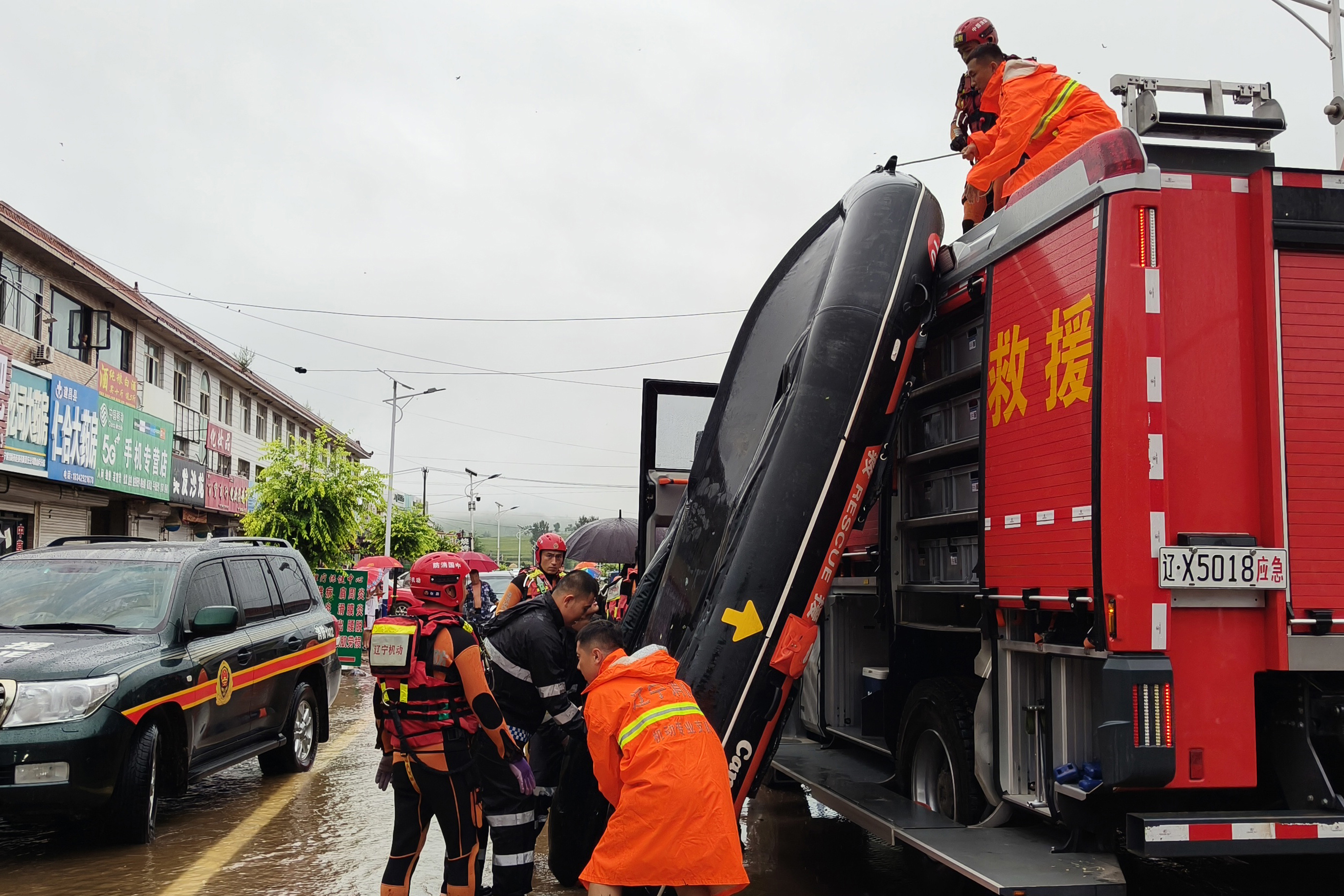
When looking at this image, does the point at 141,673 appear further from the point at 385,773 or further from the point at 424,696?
the point at 424,696

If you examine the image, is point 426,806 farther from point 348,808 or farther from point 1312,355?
point 1312,355

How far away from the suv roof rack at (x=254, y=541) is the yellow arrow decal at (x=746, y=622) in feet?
15.4

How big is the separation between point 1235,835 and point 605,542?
31.0 feet

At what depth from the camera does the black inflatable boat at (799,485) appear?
535cm

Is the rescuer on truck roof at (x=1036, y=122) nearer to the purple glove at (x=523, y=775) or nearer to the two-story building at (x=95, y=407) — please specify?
the purple glove at (x=523, y=775)

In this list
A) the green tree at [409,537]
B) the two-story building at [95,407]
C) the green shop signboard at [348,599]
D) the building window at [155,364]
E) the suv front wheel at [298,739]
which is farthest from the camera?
the green tree at [409,537]

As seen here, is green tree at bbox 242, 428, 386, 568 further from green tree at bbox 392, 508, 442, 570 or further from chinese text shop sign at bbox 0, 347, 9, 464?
green tree at bbox 392, 508, 442, 570

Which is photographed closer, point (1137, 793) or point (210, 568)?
point (1137, 793)

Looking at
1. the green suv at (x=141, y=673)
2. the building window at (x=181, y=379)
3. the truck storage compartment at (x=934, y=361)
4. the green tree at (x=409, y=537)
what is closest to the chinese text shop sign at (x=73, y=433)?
the building window at (x=181, y=379)

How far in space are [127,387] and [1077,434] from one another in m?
26.0

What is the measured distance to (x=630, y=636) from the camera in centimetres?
668

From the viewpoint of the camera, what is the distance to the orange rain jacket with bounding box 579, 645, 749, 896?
12.2 feet

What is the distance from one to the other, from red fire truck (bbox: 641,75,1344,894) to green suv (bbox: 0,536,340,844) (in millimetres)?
4508

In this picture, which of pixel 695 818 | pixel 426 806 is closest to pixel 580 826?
pixel 426 806
